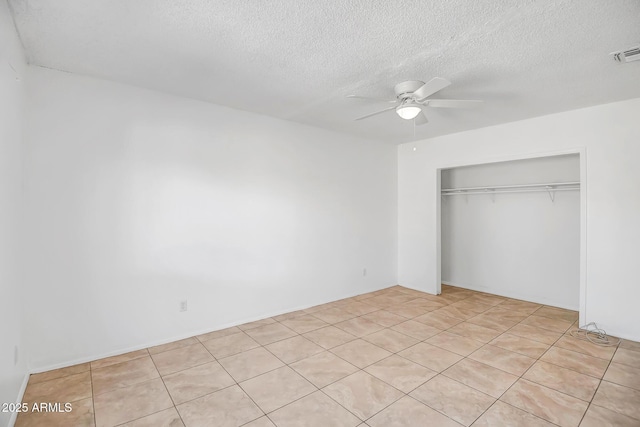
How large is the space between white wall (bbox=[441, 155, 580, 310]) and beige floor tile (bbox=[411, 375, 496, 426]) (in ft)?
9.81

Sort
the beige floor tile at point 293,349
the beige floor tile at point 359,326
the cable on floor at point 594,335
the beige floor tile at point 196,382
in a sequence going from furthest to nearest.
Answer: the beige floor tile at point 359,326, the cable on floor at point 594,335, the beige floor tile at point 293,349, the beige floor tile at point 196,382

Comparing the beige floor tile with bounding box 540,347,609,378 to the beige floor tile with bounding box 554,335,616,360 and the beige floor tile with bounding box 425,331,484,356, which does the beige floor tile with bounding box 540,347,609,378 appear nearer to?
the beige floor tile with bounding box 554,335,616,360

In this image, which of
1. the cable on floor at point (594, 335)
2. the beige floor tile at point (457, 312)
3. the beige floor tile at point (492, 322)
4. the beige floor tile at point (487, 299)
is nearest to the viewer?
the cable on floor at point (594, 335)

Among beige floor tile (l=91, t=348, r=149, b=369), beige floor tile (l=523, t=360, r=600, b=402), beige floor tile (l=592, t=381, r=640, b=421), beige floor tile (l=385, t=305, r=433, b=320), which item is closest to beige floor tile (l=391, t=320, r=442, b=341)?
Answer: beige floor tile (l=385, t=305, r=433, b=320)

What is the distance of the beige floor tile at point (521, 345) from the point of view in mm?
2906

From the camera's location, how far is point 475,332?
11.1ft

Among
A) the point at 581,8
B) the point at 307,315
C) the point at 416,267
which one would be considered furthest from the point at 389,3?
the point at 416,267

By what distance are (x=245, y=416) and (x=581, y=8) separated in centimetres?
338

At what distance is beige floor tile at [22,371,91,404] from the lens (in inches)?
85.1

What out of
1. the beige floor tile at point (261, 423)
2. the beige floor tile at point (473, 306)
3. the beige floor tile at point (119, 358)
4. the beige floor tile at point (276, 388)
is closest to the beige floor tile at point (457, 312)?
the beige floor tile at point (473, 306)

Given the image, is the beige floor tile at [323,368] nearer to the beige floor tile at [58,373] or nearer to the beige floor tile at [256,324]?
the beige floor tile at [256,324]

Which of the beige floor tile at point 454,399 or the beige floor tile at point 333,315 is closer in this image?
the beige floor tile at point 454,399

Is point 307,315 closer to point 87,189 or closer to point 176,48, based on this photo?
point 87,189

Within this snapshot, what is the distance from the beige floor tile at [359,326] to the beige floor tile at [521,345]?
4.14ft
